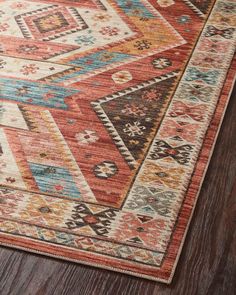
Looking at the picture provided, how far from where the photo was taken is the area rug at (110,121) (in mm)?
2625

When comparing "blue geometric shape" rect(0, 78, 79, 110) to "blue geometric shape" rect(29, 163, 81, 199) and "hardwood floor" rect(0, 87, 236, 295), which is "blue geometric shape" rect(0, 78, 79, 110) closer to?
"blue geometric shape" rect(29, 163, 81, 199)

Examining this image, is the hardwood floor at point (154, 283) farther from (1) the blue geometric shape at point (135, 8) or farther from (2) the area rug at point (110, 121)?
(1) the blue geometric shape at point (135, 8)

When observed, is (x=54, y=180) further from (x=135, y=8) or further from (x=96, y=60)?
(x=135, y=8)

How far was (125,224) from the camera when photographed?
2.66 metres

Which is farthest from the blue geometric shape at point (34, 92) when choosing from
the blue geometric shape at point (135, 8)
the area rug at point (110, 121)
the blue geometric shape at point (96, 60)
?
the blue geometric shape at point (135, 8)

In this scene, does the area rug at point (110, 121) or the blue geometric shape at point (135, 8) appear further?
the blue geometric shape at point (135, 8)

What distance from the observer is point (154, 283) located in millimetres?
2463

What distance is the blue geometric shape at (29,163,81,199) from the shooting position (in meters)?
2.80

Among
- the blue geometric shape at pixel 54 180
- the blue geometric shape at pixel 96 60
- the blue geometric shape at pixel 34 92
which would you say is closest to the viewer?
the blue geometric shape at pixel 54 180

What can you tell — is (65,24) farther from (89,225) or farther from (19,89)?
(89,225)

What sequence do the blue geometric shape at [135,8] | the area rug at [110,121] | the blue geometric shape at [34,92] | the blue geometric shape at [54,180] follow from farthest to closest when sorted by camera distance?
the blue geometric shape at [135,8] < the blue geometric shape at [34,92] < the blue geometric shape at [54,180] < the area rug at [110,121]

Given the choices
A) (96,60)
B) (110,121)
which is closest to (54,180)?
(110,121)

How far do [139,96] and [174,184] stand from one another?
25.2 inches

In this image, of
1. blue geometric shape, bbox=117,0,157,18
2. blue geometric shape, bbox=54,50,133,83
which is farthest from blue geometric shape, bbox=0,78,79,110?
blue geometric shape, bbox=117,0,157,18
